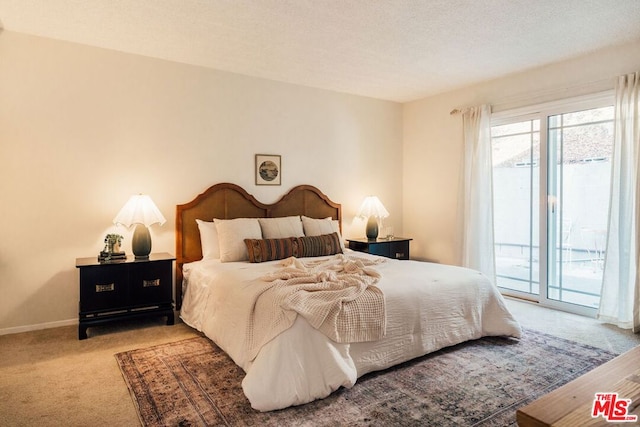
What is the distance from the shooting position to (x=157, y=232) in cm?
402

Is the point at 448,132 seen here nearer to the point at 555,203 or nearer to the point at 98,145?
the point at 555,203

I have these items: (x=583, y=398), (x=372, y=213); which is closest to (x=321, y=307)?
(x=583, y=398)

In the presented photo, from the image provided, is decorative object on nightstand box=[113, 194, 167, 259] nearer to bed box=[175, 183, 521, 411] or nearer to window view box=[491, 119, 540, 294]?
Result: bed box=[175, 183, 521, 411]

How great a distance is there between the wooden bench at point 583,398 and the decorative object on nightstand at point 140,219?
3.31 meters

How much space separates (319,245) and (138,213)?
67.7 inches

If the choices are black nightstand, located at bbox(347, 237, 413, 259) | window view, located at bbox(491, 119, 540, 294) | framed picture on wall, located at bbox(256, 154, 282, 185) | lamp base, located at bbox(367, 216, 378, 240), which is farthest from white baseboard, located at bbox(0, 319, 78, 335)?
window view, located at bbox(491, 119, 540, 294)

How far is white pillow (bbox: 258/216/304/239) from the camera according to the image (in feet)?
13.5

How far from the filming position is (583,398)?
128 centimetres

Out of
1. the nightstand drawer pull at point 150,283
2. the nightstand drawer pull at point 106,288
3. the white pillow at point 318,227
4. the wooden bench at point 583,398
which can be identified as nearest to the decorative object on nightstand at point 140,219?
the nightstand drawer pull at point 150,283

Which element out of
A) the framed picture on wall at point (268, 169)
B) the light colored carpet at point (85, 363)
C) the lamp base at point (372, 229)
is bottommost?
the light colored carpet at point (85, 363)

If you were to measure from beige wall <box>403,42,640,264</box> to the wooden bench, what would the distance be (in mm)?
3311

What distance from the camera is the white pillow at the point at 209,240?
3.99 meters

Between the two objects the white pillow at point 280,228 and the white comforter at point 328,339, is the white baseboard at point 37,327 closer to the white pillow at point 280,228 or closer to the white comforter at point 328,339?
the white comforter at point 328,339

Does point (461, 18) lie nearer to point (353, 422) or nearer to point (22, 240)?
point (353, 422)
